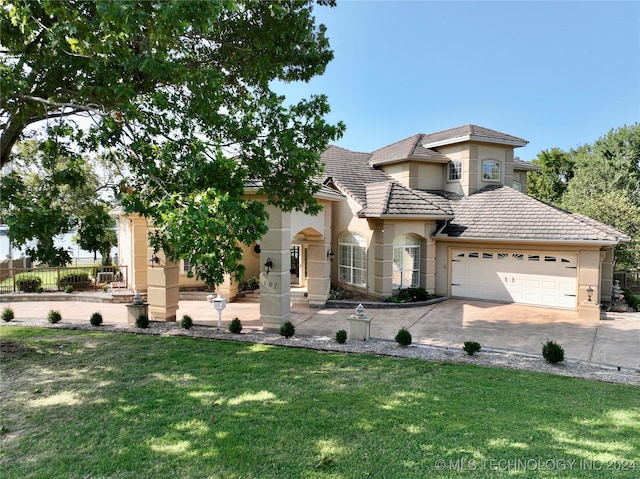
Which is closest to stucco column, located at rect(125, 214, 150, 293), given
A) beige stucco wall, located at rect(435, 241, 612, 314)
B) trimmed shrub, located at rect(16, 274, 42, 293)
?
trimmed shrub, located at rect(16, 274, 42, 293)

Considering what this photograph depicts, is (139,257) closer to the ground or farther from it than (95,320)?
farther from it

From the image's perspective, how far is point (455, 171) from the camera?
788 inches

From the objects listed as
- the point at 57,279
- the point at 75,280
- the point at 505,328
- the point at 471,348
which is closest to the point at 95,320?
the point at 75,280

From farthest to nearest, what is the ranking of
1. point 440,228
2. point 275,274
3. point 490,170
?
point 490,170 < point 440,228 < point 275,274

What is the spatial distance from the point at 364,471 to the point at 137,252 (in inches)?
673

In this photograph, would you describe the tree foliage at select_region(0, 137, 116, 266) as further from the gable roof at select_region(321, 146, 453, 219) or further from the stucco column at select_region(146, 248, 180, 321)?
the gable roof at select_region(321, 146, 453, 219)

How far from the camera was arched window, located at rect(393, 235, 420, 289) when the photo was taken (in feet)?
56.7

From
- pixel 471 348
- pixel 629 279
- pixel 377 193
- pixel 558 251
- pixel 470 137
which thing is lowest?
pixel 471 348

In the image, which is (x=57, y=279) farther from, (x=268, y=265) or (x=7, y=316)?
(x=268, y=265)

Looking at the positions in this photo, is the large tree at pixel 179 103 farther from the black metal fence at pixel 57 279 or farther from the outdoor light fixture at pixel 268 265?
the black metal fence at pixel 57 279

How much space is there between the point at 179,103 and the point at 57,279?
15.7m

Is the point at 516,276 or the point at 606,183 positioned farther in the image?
the point at 606,183

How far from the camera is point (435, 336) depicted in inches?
444

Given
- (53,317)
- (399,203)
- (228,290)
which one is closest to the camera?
(53,317)
